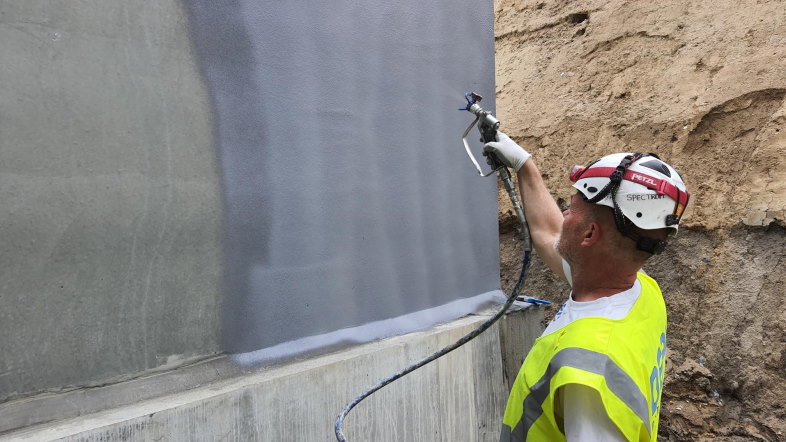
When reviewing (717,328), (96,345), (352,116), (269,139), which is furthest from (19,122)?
(717,328)

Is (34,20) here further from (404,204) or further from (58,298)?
(404,204)

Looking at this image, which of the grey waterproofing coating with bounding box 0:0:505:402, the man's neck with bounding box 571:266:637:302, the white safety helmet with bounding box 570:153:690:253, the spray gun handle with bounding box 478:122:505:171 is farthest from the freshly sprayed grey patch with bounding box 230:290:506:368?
the white safety helmet with bounding box 570:153:690:253

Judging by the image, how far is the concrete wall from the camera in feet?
5.33

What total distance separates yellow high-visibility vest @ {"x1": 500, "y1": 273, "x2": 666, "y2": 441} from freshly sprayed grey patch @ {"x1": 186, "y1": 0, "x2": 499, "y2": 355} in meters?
0.98

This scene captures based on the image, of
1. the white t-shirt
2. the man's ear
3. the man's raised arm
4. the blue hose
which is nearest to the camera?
the white t-shirt

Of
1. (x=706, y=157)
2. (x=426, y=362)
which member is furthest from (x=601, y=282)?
(x=706, y=157)

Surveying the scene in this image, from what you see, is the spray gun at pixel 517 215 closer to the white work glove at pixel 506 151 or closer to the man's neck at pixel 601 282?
the white work glove at pixel 506 151

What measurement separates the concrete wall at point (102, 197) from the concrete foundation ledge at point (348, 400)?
0.19m

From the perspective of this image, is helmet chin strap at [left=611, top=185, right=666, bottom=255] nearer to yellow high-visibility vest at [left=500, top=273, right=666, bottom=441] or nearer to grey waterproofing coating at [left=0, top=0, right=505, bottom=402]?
yellow high-visibility vest at [left=500, top=273, right=666, bottom=441]

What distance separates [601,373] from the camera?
1.47 m

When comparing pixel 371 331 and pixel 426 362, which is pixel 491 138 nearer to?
pixel 426 362

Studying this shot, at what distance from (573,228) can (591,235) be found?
7 centimetres

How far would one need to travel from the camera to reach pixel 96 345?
5.87 feet

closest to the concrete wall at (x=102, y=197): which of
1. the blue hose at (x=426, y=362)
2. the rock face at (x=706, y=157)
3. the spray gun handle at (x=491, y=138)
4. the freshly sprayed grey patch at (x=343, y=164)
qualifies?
the freshly sprayed grey patch at (x=343, y=164)
